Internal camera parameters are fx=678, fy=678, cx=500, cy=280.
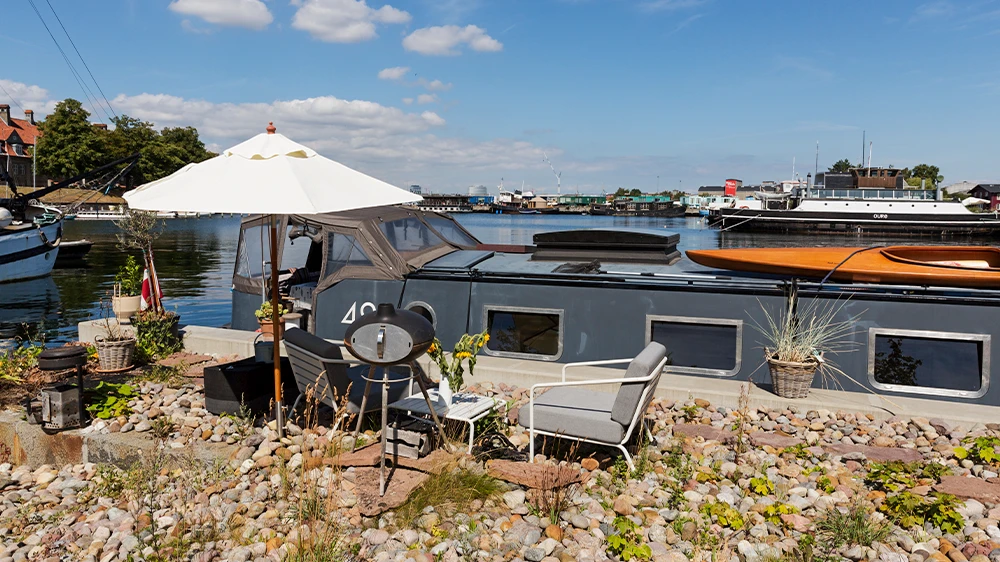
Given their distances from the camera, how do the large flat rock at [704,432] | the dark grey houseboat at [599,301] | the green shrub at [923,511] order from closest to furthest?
the green shrub at [923,511] < the large flat rock at [704,432] < the dark grey houseboat at [599,301]

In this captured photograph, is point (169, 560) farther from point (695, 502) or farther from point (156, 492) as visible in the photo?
point (695, 502)

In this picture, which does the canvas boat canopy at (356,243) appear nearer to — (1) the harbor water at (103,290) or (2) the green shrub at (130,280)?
(2) the green shrub at (130,280)

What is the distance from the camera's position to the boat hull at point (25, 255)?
3127cm

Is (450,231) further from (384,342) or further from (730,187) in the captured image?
(730,187)

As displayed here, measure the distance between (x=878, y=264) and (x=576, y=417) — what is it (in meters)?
5.10

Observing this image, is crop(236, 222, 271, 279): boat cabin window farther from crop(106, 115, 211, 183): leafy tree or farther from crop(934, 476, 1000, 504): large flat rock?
crop(106, 115, 211, 183): leafy tree

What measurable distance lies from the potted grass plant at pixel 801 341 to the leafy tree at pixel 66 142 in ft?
324

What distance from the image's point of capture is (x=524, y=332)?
10000 mm

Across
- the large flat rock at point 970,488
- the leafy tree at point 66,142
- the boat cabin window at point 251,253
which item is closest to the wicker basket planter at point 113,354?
the boat cabin window at point 251,253

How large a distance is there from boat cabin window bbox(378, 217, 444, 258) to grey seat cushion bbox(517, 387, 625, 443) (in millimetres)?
4693

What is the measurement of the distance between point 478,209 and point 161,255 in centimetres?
13130

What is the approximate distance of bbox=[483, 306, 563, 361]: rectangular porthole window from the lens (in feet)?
29.8

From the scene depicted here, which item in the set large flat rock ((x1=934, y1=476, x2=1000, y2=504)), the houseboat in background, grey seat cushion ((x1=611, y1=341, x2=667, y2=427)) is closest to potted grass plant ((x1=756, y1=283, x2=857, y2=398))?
large flat rock ((x1=934, y1=476, x2=1000, y2=504))

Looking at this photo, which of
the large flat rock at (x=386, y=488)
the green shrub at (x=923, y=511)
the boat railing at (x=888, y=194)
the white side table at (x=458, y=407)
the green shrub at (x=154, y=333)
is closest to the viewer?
the green shrub at (x=923, y=511)
